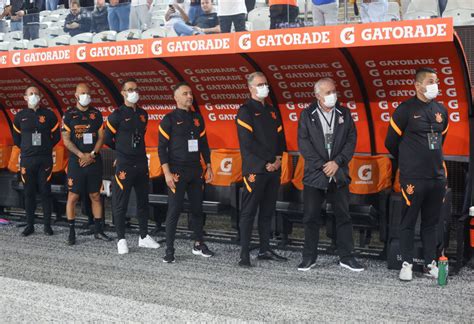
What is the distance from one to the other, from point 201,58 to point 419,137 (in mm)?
2738

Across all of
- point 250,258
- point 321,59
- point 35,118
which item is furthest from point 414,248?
point 35,118

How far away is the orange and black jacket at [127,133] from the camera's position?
299 inches

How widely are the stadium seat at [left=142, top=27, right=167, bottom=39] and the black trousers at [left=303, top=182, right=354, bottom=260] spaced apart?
98.2 inches

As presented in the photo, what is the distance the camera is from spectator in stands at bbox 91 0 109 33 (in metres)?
8.67

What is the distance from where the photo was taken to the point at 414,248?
648 centimetres

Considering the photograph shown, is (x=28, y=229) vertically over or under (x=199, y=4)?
under

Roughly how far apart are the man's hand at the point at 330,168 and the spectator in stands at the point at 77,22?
3.86m

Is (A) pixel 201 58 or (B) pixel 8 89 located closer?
(A) pixel 201 58

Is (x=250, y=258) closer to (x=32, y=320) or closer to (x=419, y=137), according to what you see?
(x=419, y=137)

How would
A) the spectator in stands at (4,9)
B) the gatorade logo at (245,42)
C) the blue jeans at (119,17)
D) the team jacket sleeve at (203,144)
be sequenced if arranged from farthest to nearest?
the spectator in stands at (4,9) < the blue jeans at (119,17) < the team jacket sleeve at (203,144) < the gatorade logo at (245,42)

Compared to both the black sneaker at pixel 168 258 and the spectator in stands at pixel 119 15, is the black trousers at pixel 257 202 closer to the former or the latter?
the black sneaker at pixel 168 258

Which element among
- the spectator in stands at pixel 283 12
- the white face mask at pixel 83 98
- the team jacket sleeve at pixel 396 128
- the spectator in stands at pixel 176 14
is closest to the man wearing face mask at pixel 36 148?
the white face mask at pixel 83 98

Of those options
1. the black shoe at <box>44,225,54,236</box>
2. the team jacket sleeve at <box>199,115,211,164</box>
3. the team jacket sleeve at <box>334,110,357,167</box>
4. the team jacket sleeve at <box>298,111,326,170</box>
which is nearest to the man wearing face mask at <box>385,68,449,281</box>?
the team jacket sleeve at <box>334,110,357,167</box>

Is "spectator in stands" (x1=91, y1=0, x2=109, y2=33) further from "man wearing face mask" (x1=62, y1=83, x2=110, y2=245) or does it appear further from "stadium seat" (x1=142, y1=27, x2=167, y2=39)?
"man wearing face mask" (x1=62, y1=83, x2=110, y2=245)
